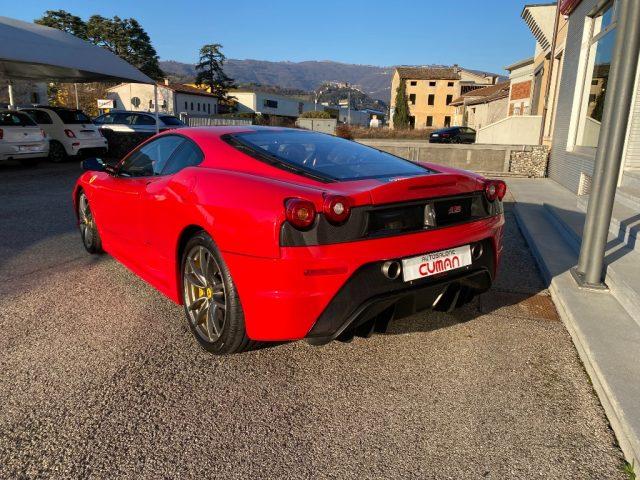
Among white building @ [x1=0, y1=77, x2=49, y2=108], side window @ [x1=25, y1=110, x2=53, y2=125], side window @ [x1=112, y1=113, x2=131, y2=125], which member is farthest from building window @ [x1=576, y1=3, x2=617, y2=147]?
white building @ [x1=0, y1=77, x2=49, y2=108]

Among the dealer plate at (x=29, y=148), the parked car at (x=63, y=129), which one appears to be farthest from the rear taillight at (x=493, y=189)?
the parked car at (x=63, y=129)

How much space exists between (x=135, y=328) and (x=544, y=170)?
1230 centimetres

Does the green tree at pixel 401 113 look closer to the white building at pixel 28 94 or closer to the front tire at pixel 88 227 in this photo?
the white building at pixel 28 94

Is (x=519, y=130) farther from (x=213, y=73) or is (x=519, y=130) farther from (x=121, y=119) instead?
(x=213, y=73)

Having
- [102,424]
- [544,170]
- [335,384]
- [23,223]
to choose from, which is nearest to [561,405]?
[335,384]

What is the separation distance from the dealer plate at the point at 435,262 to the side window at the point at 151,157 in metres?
1.96

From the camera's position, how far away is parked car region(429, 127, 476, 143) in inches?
1393

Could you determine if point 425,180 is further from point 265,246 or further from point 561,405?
point 561,405

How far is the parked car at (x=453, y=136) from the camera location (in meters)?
35.4

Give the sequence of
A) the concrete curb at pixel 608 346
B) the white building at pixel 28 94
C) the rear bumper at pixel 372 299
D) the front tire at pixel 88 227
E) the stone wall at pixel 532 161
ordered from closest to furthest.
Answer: the concrete curb at pixel 608 346
the rear bumper at pixel 372 299
the front tire at pixel 88 227
the stone wall at pixel 532 161
the white building at pixel 28 94

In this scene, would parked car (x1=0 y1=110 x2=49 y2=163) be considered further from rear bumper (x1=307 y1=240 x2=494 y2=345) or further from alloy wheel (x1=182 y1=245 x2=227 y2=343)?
rear bumper (x1=307 y1=240 x2=494 y2=345)

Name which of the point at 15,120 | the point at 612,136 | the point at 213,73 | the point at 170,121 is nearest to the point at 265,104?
the point at 213,73

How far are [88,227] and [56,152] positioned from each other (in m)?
11.0

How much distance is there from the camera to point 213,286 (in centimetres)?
280
